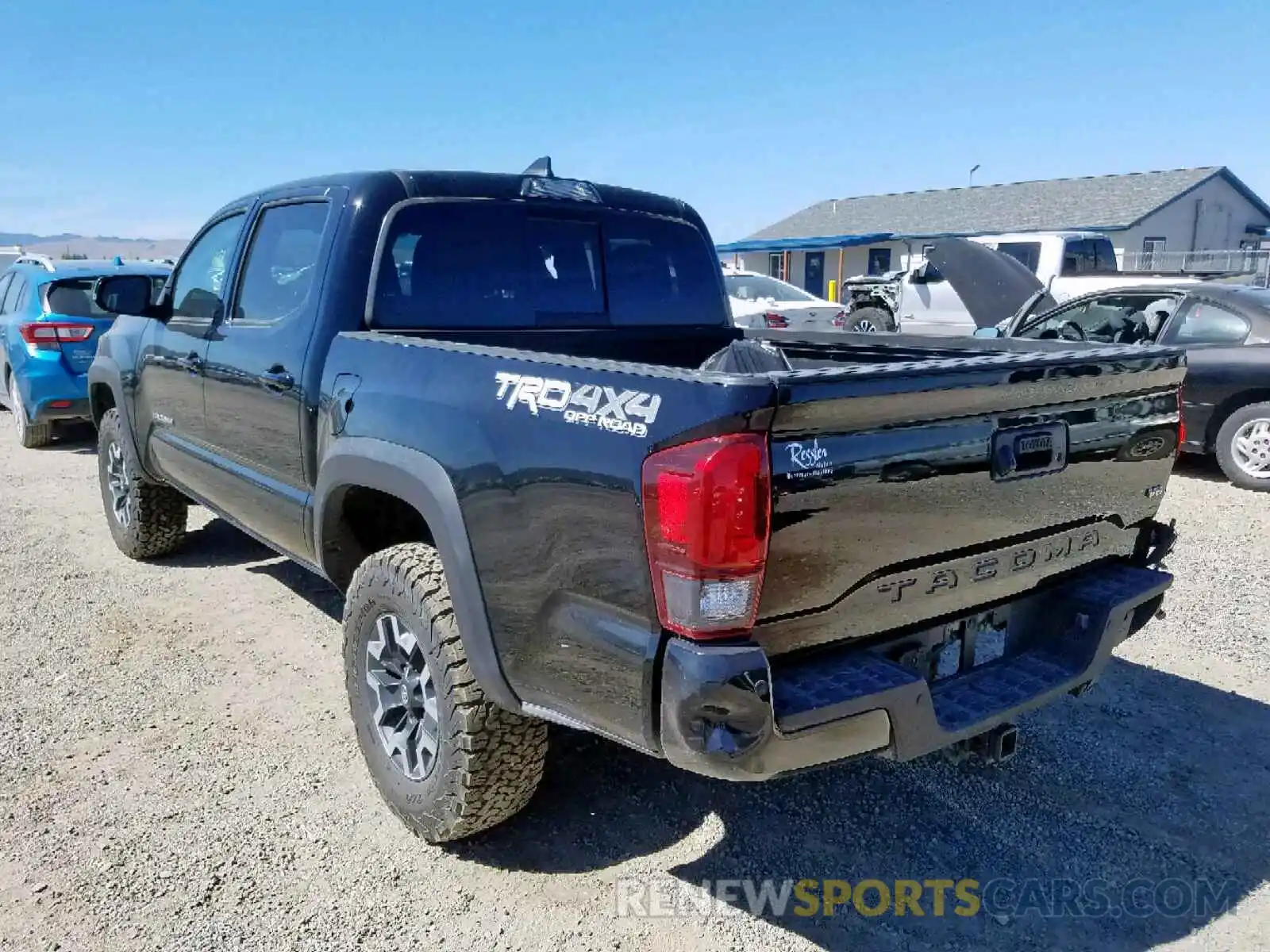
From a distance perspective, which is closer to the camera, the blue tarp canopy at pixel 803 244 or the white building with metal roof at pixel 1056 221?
the blue tarp canopy at pixel 803 244

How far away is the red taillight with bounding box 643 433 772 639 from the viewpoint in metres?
1.99

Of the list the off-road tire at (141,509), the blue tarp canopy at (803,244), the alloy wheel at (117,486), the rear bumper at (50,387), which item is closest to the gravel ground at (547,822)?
the off-road tire at (141,509)

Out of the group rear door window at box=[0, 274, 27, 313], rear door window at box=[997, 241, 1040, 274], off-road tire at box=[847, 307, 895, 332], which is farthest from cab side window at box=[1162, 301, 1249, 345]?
rear door window at box=[0, 274, 27, 313]

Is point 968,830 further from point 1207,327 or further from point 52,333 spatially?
point 52,333

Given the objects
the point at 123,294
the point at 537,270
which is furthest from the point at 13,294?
the point at 537,270

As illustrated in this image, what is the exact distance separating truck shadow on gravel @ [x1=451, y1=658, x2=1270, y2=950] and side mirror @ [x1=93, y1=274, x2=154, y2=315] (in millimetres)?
2820

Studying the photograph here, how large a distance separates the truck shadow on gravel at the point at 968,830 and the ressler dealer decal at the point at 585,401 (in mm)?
1419

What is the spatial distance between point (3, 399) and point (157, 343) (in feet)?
22.5

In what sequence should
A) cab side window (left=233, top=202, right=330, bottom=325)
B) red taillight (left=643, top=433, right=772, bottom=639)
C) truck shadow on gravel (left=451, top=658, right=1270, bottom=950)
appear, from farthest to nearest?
cab side window (left=233, top=202, right=330, bottom=325)
truck shadow on gravel (left=451, top=658, right=1270, bottom=950)
red taillight (left=643, top=433, right=772, bottom=639)

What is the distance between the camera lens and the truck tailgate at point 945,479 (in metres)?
2.11

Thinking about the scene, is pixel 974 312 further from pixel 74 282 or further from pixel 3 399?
pixel 3 399

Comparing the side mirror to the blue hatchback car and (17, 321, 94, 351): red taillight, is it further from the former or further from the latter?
(17, 321, 94, 351): red taillight

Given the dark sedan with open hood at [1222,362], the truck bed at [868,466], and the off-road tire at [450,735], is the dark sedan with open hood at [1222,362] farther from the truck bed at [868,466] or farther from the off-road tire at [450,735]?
the off-road tire at [450,735]

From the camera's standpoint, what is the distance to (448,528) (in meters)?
2.60
